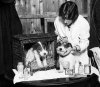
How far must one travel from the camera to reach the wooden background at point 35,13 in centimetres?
264

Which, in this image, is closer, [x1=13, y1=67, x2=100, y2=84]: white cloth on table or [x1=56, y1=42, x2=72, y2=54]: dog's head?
[x1=13, y1=67, x2=100, y2=84]: white cloth on table

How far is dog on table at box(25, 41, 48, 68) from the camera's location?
1.93 meters

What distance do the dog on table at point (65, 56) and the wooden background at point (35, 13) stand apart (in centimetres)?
79

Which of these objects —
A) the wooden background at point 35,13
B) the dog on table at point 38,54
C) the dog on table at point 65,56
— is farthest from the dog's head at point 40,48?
the wooden background at point 35,13

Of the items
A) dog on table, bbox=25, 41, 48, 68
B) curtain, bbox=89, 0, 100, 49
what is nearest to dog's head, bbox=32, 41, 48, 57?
dog on table, bbox=25, 41, 48, 68

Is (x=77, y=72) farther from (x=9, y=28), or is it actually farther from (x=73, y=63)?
(x=9, y=28)

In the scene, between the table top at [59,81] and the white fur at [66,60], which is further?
the white fur at [66,60]

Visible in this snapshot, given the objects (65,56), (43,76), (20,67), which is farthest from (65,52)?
(20,67)

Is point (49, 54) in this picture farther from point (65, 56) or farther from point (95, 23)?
point (95, 23)

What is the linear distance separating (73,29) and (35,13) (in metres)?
0.74

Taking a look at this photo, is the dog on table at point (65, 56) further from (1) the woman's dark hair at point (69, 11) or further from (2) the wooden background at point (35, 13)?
(2) the wooden background at point (35, 13)

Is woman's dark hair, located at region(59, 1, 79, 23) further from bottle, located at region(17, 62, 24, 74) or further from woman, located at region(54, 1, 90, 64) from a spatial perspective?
bottle, located at region(17, 62, 24, 74)

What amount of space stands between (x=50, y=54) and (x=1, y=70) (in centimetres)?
47

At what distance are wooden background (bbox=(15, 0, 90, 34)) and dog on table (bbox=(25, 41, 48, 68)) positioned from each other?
29.4 inches
